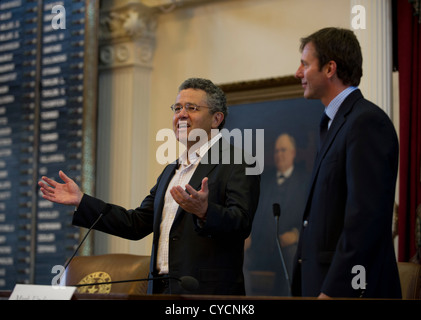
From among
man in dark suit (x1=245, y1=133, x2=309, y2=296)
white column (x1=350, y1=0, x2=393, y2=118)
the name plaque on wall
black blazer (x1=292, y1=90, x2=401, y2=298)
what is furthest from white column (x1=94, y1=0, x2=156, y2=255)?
black blazer (x1=292, y1=90, x2=401, y2=298)

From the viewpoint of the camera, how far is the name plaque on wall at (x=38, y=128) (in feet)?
20.2

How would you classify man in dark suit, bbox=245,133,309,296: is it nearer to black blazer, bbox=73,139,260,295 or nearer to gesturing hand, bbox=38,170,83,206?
black blazer, bbox=73,139,260,295

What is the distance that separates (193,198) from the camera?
2.59 m

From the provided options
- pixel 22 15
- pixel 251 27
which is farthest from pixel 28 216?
pixel 251 27

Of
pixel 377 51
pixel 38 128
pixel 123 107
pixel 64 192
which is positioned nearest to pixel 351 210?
pixel 64 192

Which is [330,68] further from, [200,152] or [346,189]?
[200,152]

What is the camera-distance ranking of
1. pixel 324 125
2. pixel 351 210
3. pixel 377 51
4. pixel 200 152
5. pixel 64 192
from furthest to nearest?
pixel 377 51
pixel 200 152
pixel 64 192
pixel 324 125
pixel 351 210

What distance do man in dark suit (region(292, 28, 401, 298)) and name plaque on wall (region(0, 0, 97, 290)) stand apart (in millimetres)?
3836

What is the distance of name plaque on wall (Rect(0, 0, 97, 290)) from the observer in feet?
20.2

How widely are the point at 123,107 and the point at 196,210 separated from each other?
389cm

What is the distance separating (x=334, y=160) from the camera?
248 cm

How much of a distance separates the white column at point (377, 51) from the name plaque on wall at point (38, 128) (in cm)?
266
